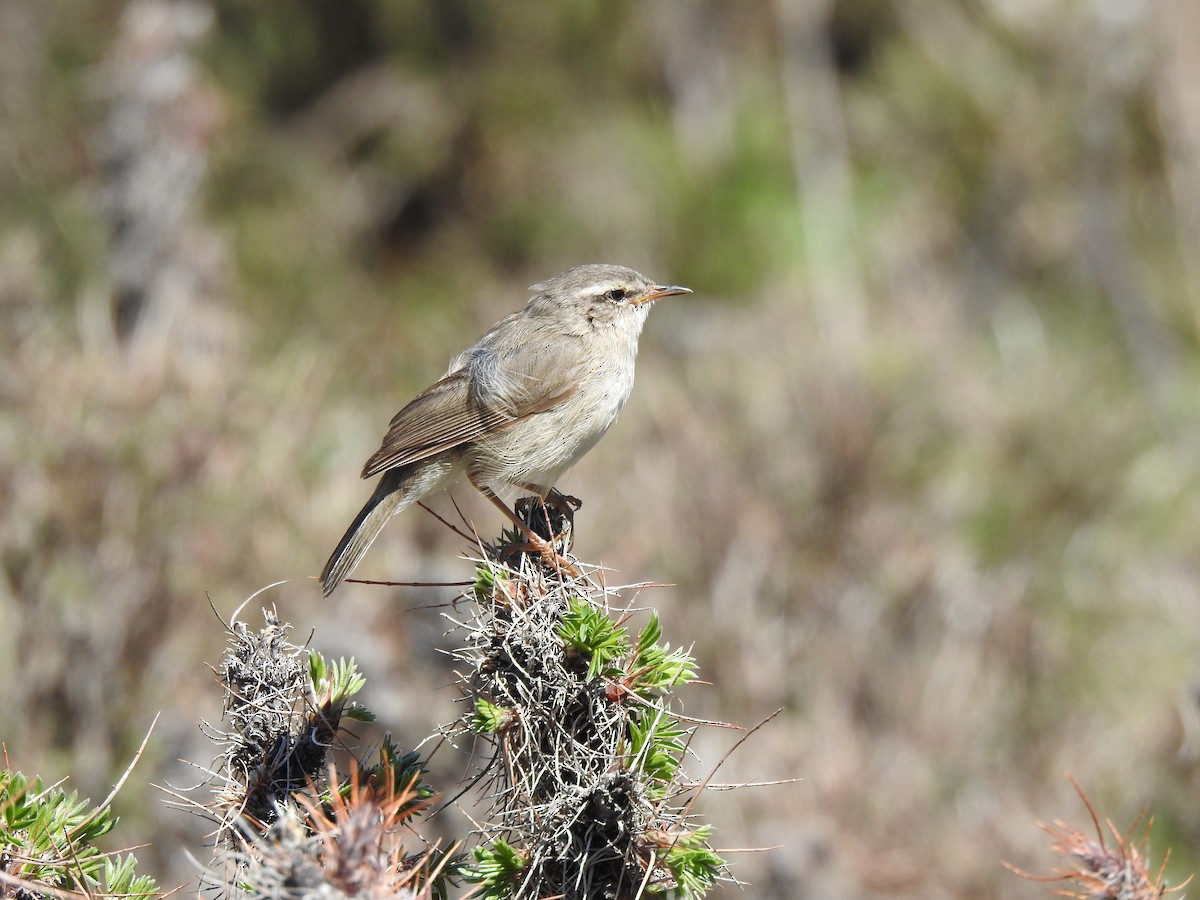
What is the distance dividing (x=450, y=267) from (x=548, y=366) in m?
6.81

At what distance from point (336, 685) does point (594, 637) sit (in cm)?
47

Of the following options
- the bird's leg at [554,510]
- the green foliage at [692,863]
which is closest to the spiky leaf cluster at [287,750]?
the green foliage at [692,863]

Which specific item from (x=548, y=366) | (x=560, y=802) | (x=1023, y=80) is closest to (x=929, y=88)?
(x=1023, y=80)

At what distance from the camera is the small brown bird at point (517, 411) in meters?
4.06

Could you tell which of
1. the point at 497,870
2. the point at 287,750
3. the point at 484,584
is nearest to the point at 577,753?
the point at 497,870

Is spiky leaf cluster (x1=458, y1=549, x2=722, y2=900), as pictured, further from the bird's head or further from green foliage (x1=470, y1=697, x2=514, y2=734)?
the bird's head

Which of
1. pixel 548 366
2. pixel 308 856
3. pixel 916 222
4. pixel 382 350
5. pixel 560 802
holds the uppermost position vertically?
pixel 916 222

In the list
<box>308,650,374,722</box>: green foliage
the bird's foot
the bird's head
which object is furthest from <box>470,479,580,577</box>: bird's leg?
the bird's head

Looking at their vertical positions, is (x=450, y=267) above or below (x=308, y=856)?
above

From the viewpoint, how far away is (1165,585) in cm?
647

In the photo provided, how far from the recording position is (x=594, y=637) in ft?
7.34

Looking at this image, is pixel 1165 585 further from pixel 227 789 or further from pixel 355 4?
pixel 355 4

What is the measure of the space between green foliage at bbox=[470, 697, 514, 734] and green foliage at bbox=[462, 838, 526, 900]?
201 millimetres

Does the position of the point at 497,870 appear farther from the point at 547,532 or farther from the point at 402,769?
the point at 547,532
